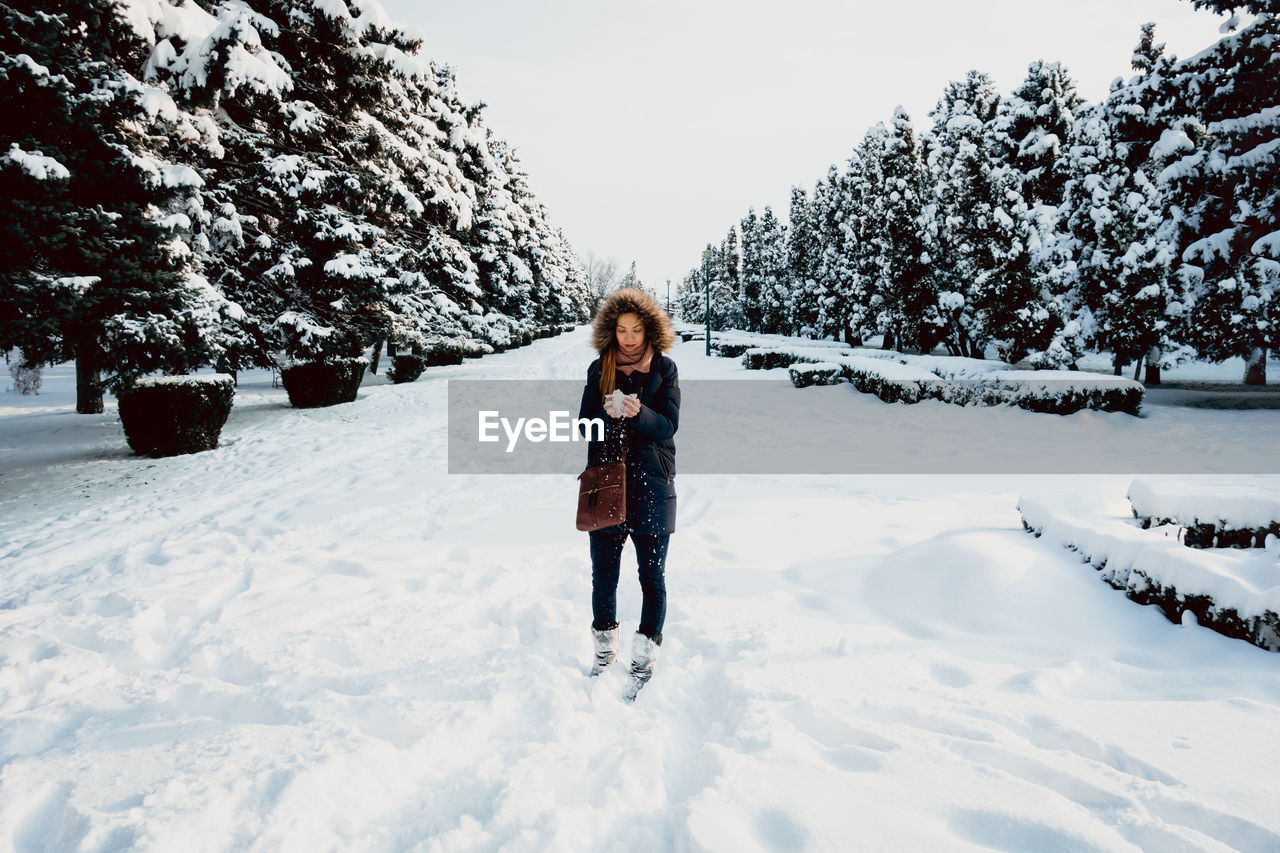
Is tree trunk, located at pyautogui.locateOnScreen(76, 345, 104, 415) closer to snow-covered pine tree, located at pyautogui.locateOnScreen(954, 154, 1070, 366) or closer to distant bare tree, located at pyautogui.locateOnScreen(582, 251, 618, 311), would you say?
snow-covered pine tree, located at pyautogui.locateOnScreen(954, 154, 1070, 366)

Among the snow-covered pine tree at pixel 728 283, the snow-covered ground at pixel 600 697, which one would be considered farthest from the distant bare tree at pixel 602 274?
the snow-covered ground at pixel 600 697

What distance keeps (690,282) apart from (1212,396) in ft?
A: 289

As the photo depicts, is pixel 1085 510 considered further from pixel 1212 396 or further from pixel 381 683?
pixel 1212 396

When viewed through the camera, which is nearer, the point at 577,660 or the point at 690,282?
the point at 577,660

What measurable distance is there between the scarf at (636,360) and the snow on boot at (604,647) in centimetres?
137

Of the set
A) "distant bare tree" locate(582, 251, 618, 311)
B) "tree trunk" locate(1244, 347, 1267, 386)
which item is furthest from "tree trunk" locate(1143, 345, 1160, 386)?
"distant bare tree" locate(582, 251, 618, 311)

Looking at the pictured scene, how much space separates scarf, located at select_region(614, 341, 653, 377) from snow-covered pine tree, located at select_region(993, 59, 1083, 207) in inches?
908

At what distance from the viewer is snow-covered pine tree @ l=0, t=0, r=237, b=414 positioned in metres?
7.44

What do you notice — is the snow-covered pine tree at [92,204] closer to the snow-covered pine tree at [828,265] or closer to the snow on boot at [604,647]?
the snow on boot at [604,647]

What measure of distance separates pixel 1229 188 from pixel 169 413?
2145 cm

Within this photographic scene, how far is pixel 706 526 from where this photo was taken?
579 cm

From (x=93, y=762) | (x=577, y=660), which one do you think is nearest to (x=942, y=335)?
(x=577, y=660)

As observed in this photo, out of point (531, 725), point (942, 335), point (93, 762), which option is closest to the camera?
point (93, 762)

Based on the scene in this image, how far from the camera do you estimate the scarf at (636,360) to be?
317cm
